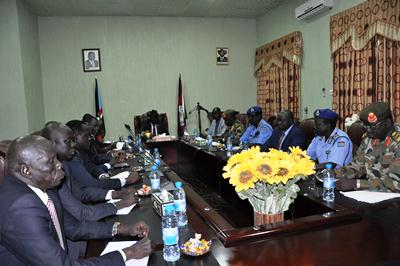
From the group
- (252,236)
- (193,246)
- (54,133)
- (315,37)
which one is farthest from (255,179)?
(315,37)

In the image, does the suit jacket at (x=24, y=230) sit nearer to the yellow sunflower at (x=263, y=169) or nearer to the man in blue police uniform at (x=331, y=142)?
the yellow sunflower at (x=263, y=169)

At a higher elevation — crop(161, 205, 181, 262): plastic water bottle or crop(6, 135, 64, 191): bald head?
crop(6, 135, 64, 191): bald head

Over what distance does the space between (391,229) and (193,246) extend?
0.85 meters

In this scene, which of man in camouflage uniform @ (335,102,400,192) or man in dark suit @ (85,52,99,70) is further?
man in dark suit @ (85,52,99,70)

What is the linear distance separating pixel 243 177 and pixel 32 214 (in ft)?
2.57

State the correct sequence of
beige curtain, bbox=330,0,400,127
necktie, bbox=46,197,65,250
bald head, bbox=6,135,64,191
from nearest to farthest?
bald head, bbox=6,135,64,191, necktie, bbox=46,197,65,250, beige curtain, bbox=330,0,400,127

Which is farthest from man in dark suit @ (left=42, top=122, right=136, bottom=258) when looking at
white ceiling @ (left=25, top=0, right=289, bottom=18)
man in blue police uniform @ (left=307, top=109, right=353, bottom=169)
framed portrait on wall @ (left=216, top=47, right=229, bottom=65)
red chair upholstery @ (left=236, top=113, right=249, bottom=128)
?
framed portrait on wall @ (left=216, top=47, right=229, bottom=65)

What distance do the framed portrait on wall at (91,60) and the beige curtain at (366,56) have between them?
14.9ft

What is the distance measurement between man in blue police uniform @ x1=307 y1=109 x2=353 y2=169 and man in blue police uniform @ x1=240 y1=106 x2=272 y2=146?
5.61ft

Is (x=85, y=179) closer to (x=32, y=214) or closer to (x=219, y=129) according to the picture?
(x=32, y=214)

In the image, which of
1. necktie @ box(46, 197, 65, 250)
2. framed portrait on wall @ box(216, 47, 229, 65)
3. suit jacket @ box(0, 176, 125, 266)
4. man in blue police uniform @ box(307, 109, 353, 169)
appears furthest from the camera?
framed portrait on wall @ box(216, 47, 229, 65)

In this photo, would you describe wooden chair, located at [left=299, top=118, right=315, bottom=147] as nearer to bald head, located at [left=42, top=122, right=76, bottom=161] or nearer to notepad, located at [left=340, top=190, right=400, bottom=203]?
notepad, located at [left=340, top=190, right=400, bottom=203]

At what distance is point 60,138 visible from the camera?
1974mm

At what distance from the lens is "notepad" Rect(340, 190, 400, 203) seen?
5.89 feet
